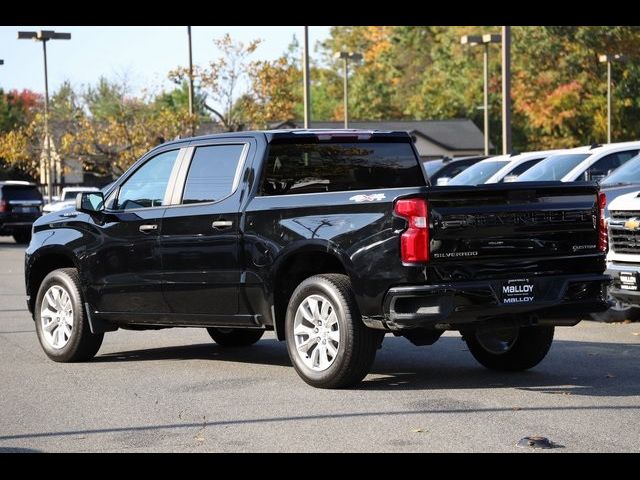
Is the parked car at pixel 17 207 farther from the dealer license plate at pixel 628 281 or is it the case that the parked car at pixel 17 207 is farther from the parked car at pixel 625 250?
the dealer license plate at pixel 628 281

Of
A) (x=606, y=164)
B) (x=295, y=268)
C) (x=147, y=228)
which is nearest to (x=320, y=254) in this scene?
(x=295, y=268)

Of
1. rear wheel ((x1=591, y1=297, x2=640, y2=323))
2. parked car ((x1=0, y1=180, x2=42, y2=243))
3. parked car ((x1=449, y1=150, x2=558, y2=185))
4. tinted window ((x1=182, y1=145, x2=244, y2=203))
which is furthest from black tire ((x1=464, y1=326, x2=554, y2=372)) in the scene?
parked car ((x1=0, y1=180, x2=42, y2=243))

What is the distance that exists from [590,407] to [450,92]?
78764mm

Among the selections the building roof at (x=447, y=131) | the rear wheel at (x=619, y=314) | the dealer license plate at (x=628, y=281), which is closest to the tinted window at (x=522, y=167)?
the rear wheel at (x=619, y=314)

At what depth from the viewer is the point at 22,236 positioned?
39.1 meters

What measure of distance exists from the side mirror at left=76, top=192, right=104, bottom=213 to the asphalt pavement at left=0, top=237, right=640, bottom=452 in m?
1.36

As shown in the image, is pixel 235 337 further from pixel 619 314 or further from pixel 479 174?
pixel 479 174

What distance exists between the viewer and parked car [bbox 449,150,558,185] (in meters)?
23.0

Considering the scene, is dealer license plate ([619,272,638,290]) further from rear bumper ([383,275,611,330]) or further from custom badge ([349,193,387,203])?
custom badge ([349,193,387,203])

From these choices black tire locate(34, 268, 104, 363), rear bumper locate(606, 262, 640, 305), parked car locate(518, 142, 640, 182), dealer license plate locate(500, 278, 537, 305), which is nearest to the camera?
dealer license plate locate(500, 278, 537, 305)

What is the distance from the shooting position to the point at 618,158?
19.2 meters

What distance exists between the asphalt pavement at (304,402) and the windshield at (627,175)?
3.11 m
